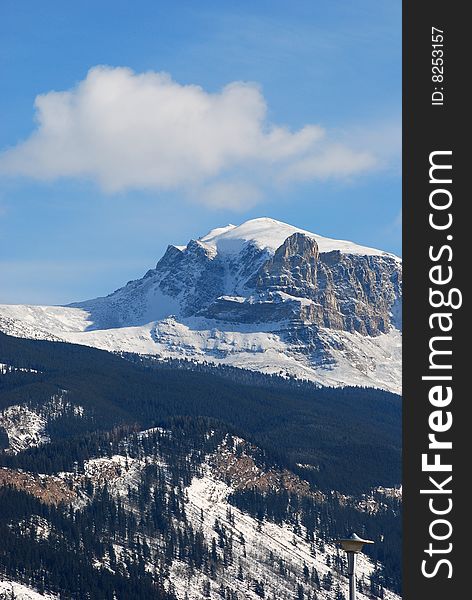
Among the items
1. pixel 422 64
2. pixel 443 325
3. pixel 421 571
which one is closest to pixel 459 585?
pixel 421 571

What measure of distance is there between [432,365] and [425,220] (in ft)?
15.7

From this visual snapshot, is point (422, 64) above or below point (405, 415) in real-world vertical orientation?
above

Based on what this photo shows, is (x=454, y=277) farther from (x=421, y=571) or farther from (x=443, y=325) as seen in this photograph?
(x=421, y=571)

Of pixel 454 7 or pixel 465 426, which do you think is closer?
pixel 465 426

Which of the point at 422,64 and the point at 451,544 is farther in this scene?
the point at 422,64

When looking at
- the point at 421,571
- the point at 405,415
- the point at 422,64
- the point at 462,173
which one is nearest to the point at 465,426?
the point at 405,415

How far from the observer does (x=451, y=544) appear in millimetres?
44812

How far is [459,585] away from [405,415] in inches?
220

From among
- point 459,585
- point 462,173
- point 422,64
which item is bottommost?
point 459,585

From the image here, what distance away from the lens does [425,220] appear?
46.5 meters

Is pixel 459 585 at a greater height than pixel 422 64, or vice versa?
pixel 422 64

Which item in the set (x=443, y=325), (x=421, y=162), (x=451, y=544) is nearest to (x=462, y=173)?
(x=421, y=162)

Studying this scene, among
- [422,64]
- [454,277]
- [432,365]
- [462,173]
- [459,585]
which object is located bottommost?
[459,585]

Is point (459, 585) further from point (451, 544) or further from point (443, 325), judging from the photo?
point (443, 325)
